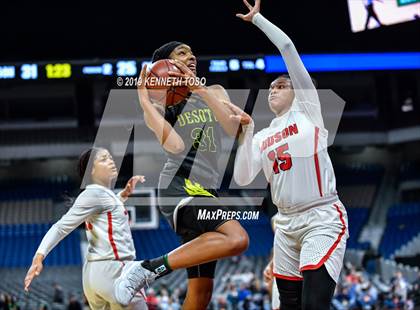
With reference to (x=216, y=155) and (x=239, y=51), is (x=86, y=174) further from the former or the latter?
(x=239, y=51)

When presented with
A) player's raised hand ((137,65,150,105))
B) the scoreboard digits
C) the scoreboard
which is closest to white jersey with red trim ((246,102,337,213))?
player's raised hand ((137,65,150,105))

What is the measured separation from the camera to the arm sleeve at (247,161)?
4766 millimetres

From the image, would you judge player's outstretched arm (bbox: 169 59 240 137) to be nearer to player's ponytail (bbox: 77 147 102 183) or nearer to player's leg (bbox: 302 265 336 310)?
player's leg (bbox: 302 265 336 310)

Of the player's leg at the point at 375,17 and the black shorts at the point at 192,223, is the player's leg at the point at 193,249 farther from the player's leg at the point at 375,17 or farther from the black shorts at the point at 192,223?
the player's leg at the point at 375,17

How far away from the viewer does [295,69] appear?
457cm

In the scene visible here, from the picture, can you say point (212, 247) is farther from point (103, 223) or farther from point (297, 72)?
point (103, 223)

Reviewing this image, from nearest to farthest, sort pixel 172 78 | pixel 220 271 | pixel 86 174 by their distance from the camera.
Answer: pixel 172 78
pixel 86 174
pixel 220 271

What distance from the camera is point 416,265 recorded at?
19578 mm

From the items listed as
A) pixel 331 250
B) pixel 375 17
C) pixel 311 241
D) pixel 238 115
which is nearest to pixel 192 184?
pixel 238 115

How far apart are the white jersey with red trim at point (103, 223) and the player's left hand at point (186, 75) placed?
1.40m

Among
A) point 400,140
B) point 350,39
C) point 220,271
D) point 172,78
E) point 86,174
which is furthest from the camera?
point 400,140

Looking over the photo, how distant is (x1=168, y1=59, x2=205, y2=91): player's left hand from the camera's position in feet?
14.2

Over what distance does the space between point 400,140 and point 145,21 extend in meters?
10.5

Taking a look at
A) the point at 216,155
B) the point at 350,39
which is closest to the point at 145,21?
the point at 350,39
